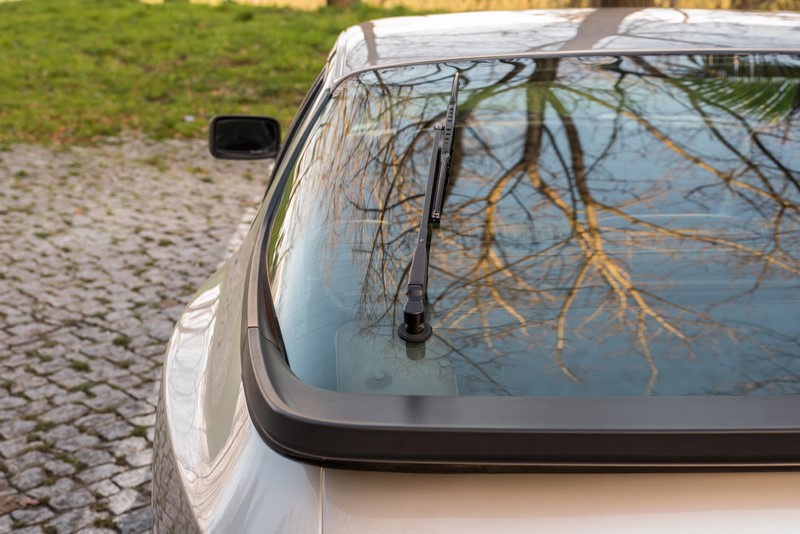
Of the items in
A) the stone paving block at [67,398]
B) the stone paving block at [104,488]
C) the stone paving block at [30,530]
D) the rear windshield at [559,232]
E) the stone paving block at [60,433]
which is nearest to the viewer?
the rear windshield at [559,232]

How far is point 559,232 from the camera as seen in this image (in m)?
1.89

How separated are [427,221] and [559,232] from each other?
30cm

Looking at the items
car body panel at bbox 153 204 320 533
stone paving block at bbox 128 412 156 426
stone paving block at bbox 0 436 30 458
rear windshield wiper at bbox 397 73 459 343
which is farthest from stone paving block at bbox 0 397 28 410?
rear windshield wiper at bbox 397 73 459 343

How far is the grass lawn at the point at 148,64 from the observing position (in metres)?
10.5

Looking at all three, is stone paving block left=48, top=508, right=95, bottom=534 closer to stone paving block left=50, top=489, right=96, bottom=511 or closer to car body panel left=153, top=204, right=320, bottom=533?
stone paving block left=50, top=489, right=96, bottom=511

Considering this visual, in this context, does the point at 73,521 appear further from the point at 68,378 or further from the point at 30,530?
the point at 68,378

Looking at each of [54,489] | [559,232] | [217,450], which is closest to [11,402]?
[54,489]

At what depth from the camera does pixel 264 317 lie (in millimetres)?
1681

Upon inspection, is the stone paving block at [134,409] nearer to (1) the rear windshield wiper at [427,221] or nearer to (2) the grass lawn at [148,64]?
(1) the rear windshield wiper at [427,221]

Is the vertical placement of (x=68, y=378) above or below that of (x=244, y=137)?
below

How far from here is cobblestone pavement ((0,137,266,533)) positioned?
359 cm

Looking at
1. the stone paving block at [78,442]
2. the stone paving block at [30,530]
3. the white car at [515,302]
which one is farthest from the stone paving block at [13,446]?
the white car at [515,302]

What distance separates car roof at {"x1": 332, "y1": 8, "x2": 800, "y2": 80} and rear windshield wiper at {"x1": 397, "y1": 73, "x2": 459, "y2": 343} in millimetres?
239

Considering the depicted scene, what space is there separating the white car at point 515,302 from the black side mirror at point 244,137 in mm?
787
